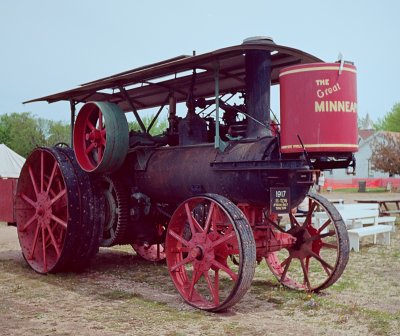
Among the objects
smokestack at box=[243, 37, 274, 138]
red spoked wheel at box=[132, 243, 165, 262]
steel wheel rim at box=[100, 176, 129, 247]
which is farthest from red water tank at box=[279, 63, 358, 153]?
red spoked wheel at box=[132, 243, 165, 262]

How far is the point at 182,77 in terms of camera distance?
22.9 ft

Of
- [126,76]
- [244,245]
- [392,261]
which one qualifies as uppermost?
[126,76]

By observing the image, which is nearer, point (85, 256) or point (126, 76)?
point (126, 76)

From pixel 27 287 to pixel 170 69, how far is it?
290 cm

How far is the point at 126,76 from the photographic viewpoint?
641cm

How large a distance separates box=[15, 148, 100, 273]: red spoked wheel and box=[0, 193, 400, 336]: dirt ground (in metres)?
0.28

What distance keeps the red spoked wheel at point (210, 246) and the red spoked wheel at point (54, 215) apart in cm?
159

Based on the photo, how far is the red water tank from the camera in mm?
4883

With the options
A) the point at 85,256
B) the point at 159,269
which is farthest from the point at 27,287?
the point at 159,269

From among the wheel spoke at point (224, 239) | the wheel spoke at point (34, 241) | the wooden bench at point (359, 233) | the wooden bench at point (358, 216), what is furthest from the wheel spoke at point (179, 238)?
the wooden bench at point (358, 216)

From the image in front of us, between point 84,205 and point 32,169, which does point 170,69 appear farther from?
point 32,169

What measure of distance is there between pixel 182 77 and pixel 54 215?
94.1 inches

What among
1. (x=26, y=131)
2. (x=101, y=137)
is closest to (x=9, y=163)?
(x=101, y=137)

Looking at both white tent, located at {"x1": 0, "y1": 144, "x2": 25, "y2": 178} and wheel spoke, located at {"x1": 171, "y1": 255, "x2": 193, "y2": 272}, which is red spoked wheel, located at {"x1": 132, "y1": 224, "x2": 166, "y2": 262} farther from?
white tent, located at {"x1": 0, "y1": 144, "x2": 25, "y2": 178}
